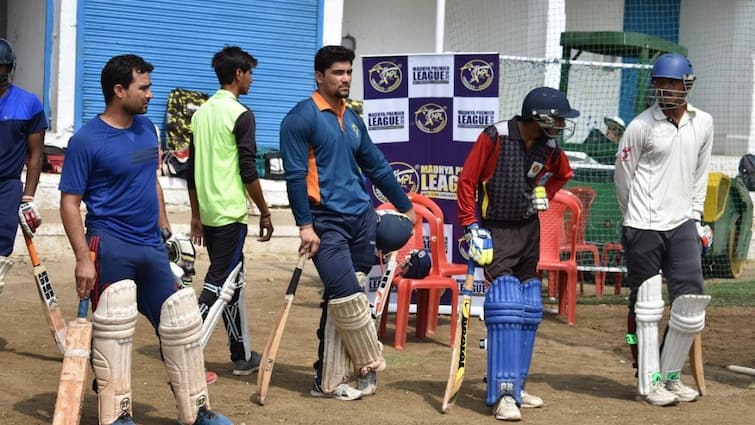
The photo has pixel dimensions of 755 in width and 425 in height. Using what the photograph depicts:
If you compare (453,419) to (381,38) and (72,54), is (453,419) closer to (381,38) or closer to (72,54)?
(72,54)

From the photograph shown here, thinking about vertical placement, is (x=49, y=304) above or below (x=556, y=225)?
below

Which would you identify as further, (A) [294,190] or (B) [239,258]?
(B) [239,258]

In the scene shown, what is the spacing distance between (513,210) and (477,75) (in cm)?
295

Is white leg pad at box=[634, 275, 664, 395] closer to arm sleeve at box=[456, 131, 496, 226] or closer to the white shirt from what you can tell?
the white shirt

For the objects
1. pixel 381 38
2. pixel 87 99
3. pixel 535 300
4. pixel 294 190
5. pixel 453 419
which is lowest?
pixel 453 419

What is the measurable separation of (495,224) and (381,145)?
2994 mm

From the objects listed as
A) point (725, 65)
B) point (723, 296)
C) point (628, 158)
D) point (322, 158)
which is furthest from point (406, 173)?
point (725, 65)

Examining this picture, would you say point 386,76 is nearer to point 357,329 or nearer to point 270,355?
point 357,329

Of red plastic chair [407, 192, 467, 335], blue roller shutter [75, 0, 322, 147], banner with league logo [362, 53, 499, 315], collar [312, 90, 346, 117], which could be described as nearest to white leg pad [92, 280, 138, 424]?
collar [312, 90, 346, 117]

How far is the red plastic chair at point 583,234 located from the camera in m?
12.2

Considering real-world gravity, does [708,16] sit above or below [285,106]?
above

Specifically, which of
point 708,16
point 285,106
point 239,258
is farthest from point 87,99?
point 708,16

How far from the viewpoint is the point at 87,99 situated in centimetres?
1583

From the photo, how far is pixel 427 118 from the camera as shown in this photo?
10.3m
